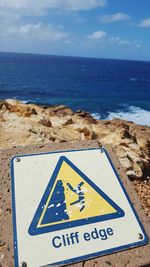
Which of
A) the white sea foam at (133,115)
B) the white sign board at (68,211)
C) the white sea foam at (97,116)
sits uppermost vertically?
the white sign board at (68,211)

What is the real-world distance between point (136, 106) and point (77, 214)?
47453mm

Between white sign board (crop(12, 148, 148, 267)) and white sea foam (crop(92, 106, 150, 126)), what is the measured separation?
109ft

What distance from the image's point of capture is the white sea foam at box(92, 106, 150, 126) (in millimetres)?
37381

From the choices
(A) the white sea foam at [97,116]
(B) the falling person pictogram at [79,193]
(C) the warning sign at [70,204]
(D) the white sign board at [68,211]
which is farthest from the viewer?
(A) the white sea foam at [97,116]

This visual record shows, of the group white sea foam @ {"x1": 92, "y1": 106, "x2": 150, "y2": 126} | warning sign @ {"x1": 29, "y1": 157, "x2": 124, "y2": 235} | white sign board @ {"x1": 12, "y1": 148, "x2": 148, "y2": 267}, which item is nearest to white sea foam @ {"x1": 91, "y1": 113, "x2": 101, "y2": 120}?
white sea foam @ {"x1": 92, "y1": 106, "x2": 150, "y2": 126}

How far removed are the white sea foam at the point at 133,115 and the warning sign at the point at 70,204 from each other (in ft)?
109

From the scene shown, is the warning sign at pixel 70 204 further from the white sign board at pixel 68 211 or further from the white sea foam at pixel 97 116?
the white sea foam at pixel 97 116

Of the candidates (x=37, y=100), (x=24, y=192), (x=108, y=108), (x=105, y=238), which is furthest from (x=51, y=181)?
(x=37, y=100)

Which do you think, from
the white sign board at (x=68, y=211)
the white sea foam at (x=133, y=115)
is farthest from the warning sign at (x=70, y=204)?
the white sea foam at (x=133, y=115)

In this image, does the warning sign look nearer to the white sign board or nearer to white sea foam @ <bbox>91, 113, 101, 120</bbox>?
the white sign board

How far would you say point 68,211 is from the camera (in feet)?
9.73

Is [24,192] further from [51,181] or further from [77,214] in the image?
[77,214]

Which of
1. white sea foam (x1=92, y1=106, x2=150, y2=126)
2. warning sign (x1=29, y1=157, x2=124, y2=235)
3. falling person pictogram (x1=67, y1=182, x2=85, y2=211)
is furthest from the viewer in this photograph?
white sea foam (x1=92, y1=106, x2=150, y2=126)

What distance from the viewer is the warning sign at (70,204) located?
9.39 feet
